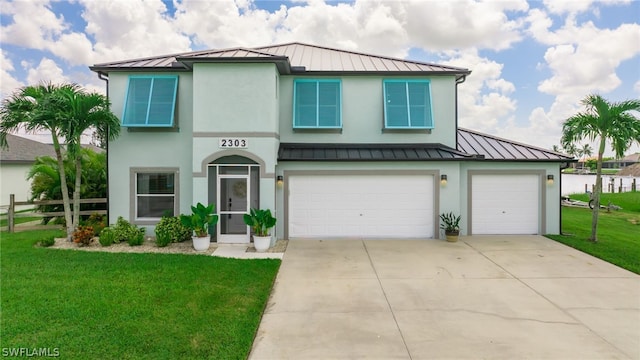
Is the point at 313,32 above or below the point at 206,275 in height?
above

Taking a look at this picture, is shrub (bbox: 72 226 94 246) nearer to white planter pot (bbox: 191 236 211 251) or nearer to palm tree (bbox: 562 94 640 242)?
white planter pot (bbox: 191 236 211 251)

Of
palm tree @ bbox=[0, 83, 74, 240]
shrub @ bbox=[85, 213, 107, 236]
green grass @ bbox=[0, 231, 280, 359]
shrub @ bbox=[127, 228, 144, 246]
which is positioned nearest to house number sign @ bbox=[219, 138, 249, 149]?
green grass @ bbox=[0, 231, 280, 359]

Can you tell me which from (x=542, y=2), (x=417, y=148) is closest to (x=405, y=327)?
(x=417, y=148)

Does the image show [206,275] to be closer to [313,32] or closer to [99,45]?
[99,45]

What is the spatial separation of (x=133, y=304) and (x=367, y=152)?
8.52 m

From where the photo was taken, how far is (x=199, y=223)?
32.1ft

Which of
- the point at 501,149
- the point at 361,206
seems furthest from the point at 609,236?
the point at 361,206

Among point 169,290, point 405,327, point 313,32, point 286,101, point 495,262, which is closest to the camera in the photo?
point 405,327

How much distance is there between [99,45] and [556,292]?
19.3 metres

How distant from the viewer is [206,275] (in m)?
7.41

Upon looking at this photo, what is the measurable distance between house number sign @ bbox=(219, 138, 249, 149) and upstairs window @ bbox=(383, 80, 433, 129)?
5.07 metres

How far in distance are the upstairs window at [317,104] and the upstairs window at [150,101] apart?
14.0ft

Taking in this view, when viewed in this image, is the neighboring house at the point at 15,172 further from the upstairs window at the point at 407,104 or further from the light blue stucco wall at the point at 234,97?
the upstairs window at the point at 407,104

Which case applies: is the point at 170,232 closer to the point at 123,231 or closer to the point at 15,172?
the point at 123,231
